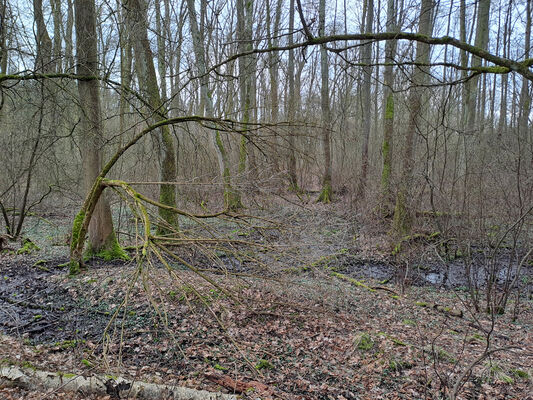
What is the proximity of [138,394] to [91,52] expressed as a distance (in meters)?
5.63

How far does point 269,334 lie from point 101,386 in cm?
224

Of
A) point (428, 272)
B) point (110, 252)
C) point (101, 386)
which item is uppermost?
point (110, 252)

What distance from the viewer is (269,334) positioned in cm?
500

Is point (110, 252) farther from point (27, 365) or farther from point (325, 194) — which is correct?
point (325, 194)

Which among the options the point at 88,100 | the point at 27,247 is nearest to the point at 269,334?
the point at 88,100

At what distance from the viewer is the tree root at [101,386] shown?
334 centimetres

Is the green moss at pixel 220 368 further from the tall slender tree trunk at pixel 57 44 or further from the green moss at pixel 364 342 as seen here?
the tall slender tree trunk at pixel 57 44

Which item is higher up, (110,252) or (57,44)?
(57,44)

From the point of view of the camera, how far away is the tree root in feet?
11.0

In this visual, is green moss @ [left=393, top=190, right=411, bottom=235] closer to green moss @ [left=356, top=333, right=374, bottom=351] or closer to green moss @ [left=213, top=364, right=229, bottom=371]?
green moss @ [left=356, top=333, right=374, bottom=351]

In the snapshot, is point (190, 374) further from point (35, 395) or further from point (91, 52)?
point (91, 52)

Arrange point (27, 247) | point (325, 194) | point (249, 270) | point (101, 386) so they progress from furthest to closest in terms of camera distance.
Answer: point (325, 194) < point (27, 247) < point (249, 270) < point (101, 386)

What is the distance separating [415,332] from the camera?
17.0ft

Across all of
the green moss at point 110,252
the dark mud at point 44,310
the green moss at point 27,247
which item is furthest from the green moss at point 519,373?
the green moss at point 27,247
